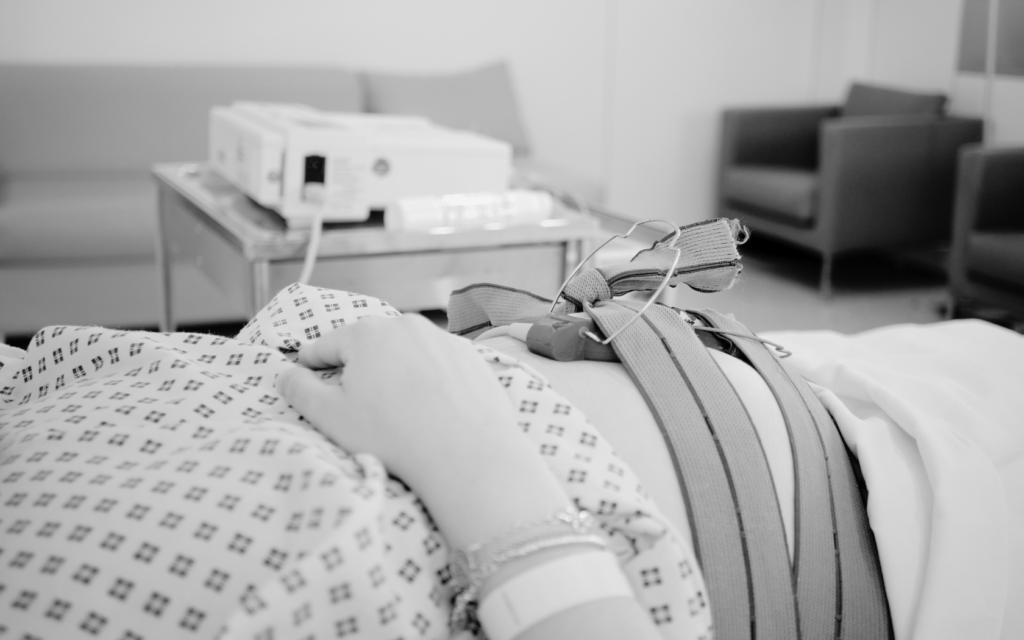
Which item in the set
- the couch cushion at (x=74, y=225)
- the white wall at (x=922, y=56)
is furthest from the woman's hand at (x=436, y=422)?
the white wall at (x=922, y=56)

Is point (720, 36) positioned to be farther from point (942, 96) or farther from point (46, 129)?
point (46, 129)

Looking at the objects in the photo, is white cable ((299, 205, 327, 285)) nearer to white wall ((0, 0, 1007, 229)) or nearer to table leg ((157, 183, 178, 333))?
table leg ((157, 183, 178, 333))

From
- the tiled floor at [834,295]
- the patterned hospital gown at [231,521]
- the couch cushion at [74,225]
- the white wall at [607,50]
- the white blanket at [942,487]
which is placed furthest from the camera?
the white wall at [607,50]

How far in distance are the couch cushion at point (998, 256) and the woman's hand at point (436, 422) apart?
2619 millimetres

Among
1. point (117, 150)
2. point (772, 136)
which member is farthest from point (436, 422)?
point (772, 136)

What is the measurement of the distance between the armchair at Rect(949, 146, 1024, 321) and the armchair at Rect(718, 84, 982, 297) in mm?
407

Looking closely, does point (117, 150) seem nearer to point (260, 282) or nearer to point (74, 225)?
point (74, 225)

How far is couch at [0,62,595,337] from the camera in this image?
2.98 m

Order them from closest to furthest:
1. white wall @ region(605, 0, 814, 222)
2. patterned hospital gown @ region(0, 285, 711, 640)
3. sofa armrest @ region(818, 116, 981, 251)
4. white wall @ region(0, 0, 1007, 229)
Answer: patterned hospital gown @ region(0, 285, 711, 640), sofa armrest @ region(818, 116, 981, 251), white wall @ region(0, 0, 1007, 229), white wall @ region(605, 0, 814, 222)

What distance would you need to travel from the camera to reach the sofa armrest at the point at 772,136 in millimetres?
4164

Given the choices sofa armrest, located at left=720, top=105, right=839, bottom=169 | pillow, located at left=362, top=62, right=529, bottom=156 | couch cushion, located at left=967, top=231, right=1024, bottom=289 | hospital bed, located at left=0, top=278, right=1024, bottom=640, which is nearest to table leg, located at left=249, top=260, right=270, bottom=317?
hospital bed, located at left=0, top=278, right=1024, bottom=640

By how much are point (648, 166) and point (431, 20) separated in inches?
44.4

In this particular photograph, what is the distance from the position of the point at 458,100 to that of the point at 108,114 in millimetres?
1171

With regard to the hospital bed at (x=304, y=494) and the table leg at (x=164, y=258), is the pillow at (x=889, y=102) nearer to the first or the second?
the table leg at (x=164, y=258)
